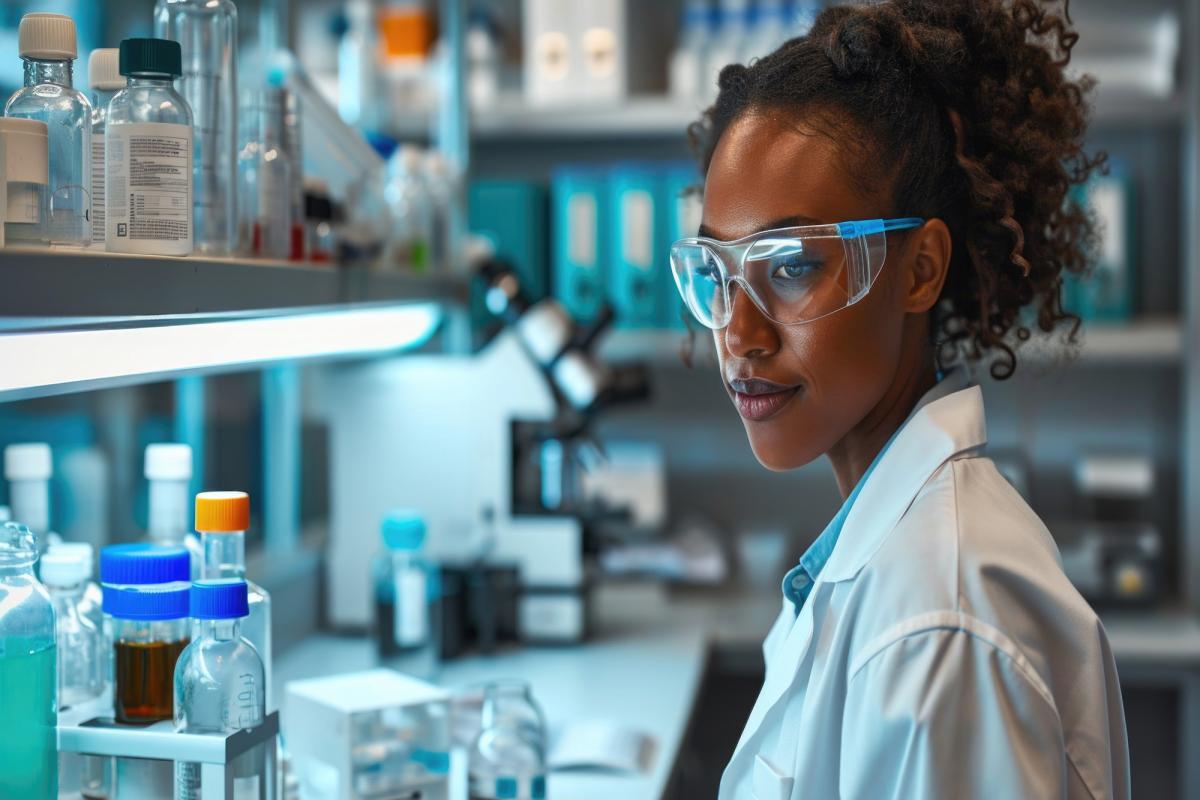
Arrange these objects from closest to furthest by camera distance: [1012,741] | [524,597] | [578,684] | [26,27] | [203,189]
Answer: [1012,741] → [26,27] → [203,189] → [578,684] → [524,597]

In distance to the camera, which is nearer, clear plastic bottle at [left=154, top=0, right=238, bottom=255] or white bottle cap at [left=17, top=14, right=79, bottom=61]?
white bottle cap at [left=17, top=14, right=79, bottom=61]

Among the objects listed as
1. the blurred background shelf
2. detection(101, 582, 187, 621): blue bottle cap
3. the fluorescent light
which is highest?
the blurred background shelf

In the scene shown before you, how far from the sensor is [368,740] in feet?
4.75

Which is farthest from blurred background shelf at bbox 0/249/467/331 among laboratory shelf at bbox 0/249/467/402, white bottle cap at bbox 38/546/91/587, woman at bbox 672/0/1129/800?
woman at bbox 672/0/1129/800

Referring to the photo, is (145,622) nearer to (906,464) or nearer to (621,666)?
(906,464)

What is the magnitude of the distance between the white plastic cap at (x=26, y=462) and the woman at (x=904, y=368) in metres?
0.72

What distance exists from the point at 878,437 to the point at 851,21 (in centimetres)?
39

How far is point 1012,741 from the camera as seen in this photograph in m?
0.86

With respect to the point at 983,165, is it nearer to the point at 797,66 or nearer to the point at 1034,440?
the point at 797,66

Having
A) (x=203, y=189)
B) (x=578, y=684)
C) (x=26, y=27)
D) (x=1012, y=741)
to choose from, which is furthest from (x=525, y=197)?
(x=1012, y=741)

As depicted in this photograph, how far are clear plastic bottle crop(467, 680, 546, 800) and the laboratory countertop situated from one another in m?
0.09

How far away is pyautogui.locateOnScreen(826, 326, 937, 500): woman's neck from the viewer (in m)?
1.22

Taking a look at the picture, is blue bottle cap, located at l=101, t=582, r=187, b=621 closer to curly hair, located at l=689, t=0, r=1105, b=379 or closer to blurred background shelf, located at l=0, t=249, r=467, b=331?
blurred background shelf, located at l=0, t=249, r=467, b=331

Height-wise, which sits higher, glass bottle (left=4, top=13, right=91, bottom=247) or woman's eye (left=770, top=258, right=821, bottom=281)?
glass bottle (left=4, top=13, right=91, bottom=247)
